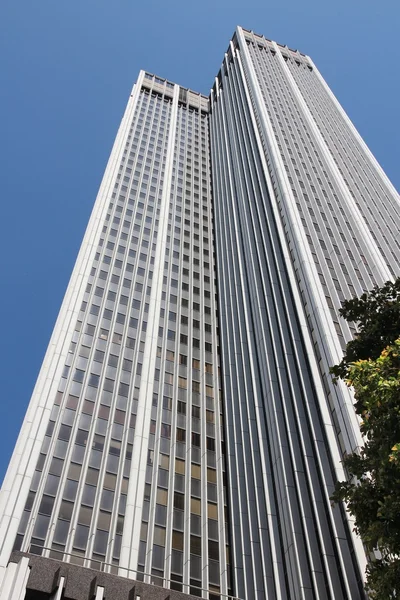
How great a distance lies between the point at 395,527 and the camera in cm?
1572

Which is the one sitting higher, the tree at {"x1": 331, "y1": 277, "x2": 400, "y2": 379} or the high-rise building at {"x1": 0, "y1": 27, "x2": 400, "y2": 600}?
the high-rise building at {"x1": 0, "y1": 27, "x2": 400, "y2": 600}

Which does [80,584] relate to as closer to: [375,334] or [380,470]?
[380,470]

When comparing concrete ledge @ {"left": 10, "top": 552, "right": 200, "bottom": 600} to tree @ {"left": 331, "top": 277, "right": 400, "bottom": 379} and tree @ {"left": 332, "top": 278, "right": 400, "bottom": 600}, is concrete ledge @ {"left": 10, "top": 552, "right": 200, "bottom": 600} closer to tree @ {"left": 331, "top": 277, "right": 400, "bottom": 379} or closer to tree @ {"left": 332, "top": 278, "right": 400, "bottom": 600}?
tree @ {"left": 332, "top": 278, "right": 400, "bottom": 600}

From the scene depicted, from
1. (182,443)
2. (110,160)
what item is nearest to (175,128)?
(110,160)

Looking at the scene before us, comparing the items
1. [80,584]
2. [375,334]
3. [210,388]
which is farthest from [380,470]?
[210,388]

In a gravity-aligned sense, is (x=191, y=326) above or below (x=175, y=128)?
below

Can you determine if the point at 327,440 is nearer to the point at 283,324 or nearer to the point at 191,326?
the point at 283,324

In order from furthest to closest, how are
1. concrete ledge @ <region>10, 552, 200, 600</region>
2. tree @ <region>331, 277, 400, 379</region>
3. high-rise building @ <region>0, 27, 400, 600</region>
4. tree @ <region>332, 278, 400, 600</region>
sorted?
high-rise building @ <region>0, 27, 400, 600</region> < concrete ledge @ <region>10, 552, 200, 600</region> < tree @ <region>331, 277, 400, 379</region> < tree @ <region>332, 278, 400, 600</region>

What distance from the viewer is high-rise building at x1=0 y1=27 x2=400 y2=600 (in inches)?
1443

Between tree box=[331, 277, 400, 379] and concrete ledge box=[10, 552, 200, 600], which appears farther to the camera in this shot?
concrete ledge box=[10, 552, 200, 600]

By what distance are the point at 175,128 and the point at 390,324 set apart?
96.5 meters

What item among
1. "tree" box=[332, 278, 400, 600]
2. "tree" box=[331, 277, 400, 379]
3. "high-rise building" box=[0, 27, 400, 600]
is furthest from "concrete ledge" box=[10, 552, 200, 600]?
"tree" box=[331, 277, 400, 379]

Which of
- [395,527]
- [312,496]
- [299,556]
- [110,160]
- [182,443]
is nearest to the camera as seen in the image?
[395,527]

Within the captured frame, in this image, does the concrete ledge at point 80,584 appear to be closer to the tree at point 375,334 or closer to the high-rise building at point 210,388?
the high-rise building at point 210,388
